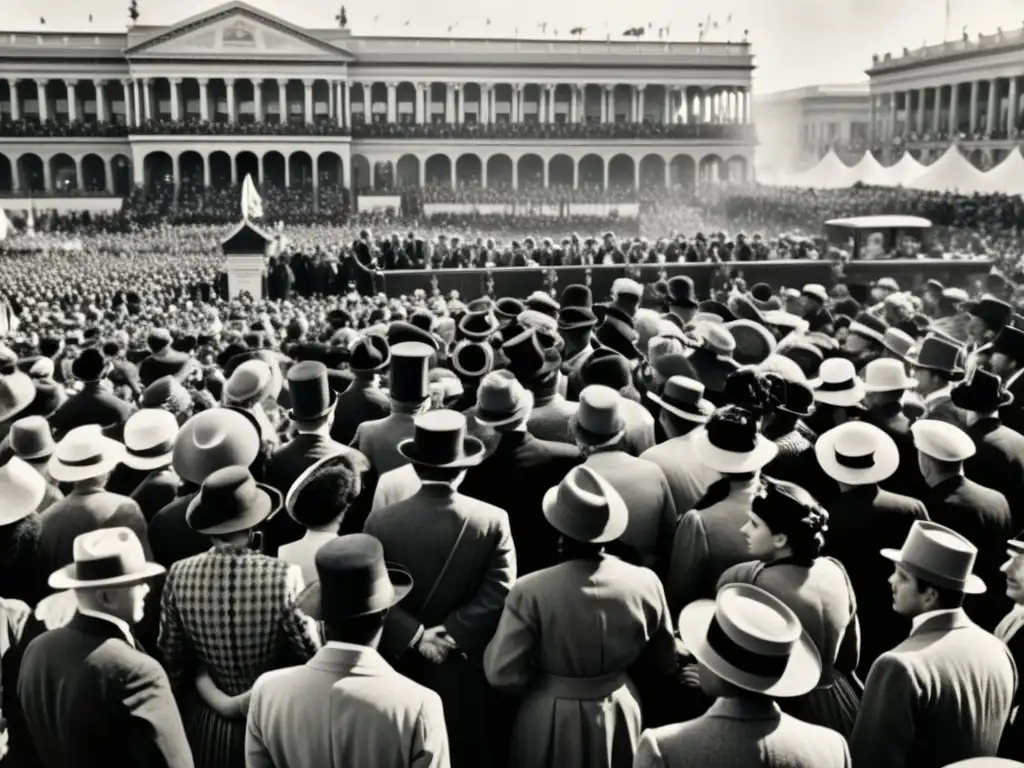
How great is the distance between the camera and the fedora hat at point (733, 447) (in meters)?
5.97

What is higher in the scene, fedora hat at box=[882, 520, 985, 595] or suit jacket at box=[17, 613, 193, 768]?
fedora hat at box=[882, 520, 985, 595]

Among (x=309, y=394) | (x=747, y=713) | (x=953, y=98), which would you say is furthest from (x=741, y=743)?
(x=953, y=98)

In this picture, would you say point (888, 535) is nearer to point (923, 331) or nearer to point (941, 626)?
point (941, 626)

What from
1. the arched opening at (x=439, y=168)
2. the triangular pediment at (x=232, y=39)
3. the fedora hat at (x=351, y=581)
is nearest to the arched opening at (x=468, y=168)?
the arched opening at (x=439, y=168)

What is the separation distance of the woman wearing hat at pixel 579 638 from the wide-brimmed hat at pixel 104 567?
155 centimetres

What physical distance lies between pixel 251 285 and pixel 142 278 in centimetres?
387

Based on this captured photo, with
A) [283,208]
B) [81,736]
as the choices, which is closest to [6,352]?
[81,736]

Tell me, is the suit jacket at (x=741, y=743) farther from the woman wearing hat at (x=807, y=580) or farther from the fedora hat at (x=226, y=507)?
the fedora hat at (x=226, y=507)

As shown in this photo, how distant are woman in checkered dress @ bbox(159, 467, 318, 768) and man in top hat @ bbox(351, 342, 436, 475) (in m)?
2.20

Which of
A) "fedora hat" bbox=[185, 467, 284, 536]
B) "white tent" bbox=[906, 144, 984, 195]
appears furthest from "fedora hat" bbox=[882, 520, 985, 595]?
"white tent" bbox=[906, 144, 984, 195]

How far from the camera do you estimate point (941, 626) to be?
183 inches

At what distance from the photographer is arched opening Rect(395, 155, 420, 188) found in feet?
263

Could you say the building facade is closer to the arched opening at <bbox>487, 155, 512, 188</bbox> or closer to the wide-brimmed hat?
the arched opening at <bbox>487, 155, 512, 188</bbox>

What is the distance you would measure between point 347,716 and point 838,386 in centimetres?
516
